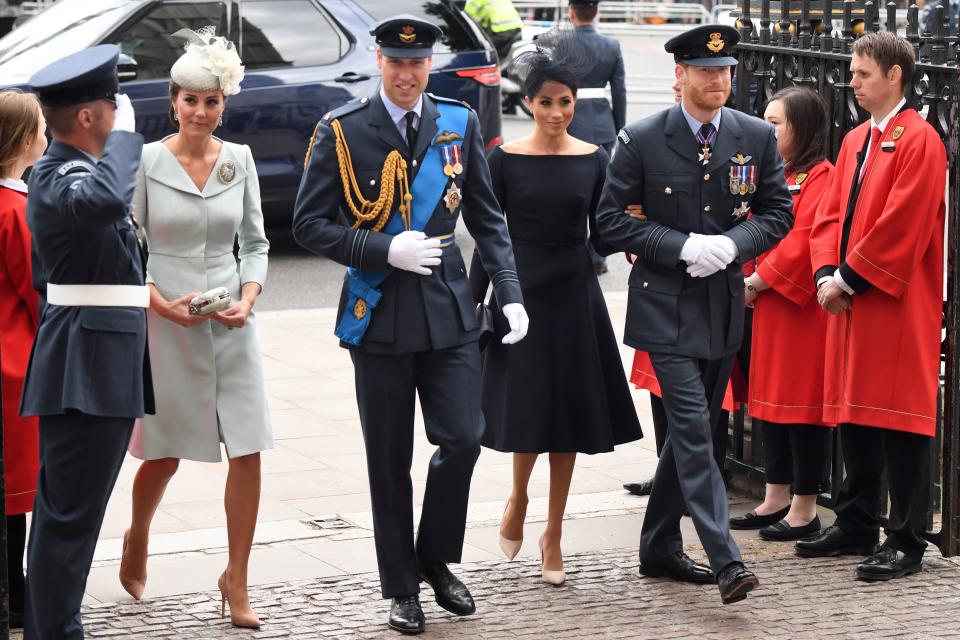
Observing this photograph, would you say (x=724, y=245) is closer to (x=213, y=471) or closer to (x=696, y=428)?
(x=696, y=428)

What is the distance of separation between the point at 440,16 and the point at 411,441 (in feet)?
23.0

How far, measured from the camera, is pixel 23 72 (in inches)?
408

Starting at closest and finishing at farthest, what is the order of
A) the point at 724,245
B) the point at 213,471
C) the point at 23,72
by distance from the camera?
the point at 724,245
the point at 213,471
the point at 23,72

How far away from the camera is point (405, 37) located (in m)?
5.03

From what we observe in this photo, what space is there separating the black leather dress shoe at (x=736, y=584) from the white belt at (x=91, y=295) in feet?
6.58

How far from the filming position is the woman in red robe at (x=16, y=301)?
497cm

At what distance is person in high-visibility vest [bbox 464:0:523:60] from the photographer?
13758 mm

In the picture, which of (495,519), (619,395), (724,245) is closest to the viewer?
(724,245)

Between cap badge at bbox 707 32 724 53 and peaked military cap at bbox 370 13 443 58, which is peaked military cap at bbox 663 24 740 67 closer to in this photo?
cap badge at bbox 707 32 724 53

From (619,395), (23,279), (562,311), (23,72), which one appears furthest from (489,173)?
(23,72)

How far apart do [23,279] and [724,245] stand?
2203 millimetres

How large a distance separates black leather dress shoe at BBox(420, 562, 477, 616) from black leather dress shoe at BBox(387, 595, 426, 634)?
11 cm

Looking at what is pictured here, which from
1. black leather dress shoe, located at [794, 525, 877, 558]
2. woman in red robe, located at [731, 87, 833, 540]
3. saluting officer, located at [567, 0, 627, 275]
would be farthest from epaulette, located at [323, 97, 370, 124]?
saluting officer, located at [567, 0, 627, 275]

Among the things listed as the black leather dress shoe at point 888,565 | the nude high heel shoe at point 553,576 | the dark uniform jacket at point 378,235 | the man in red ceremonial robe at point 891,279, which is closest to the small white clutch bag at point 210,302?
the dark uniform jacket at point 378,235
